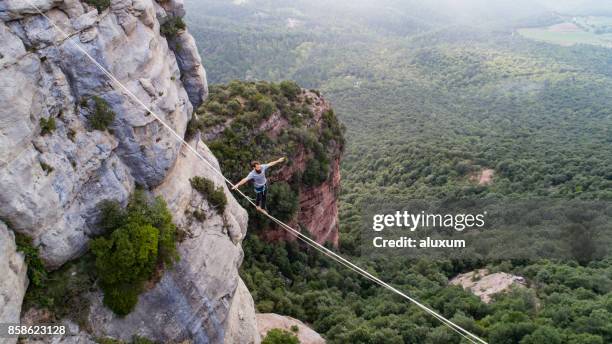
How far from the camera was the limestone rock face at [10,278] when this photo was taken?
10.9 metres

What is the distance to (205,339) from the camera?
52.5 feet

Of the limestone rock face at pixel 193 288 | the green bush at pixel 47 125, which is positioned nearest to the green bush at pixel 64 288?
the limestone rock face at pixel 193 288

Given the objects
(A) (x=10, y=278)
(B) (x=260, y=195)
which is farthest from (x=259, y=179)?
Answer: (A) (x=10, y=278)

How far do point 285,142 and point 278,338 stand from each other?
1940 centimetres

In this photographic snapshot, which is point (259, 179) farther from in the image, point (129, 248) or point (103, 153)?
point (103, 153)

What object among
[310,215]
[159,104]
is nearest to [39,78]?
[159,104]

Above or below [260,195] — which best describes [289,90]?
below

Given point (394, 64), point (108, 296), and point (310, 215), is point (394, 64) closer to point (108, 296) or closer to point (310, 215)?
point (310, 215)

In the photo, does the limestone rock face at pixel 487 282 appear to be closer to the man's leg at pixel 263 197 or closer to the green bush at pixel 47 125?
the man's leg at pixel 263 197

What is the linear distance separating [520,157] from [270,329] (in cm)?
5428

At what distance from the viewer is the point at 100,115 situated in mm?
13680

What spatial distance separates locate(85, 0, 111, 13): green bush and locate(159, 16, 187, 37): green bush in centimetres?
358

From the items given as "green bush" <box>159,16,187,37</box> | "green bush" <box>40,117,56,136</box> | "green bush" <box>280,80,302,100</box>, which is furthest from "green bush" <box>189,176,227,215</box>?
"green bush" <box>280,80,302,100</box>

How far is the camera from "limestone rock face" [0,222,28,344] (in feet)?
35.9
